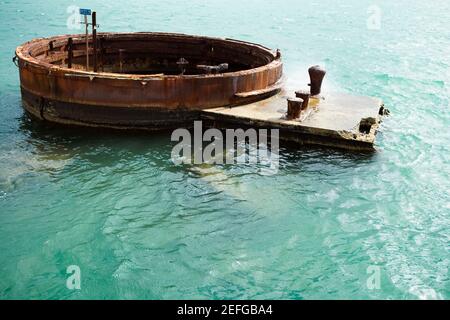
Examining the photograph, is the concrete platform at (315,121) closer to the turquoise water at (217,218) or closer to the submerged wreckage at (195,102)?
the submerged wreckage at (195,102)

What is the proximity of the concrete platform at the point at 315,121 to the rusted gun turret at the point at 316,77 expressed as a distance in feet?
2.26

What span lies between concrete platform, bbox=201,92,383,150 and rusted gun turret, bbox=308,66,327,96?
27.2 inches

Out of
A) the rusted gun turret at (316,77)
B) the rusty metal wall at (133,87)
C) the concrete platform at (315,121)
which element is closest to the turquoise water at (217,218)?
the concrete platform at (315,121)

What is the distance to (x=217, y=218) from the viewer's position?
8633mm

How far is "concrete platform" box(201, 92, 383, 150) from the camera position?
1099cm

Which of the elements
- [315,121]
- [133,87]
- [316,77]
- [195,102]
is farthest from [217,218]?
[316,77]

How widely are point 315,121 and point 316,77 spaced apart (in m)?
2.39

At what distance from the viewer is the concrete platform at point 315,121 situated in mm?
10992

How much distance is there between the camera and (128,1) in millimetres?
50875

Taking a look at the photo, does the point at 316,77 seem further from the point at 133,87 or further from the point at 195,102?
the point at 133,87

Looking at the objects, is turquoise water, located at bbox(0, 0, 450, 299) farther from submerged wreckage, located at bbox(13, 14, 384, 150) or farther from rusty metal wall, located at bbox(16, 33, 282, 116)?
rusty metal wall, located at bbox(16, 33, 282, 116)

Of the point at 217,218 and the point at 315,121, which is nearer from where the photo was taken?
the point at 217,218

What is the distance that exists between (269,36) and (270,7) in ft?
64.2

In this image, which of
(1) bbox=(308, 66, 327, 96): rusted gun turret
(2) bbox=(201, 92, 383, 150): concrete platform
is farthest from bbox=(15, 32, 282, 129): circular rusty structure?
(1) bbox=(308, 66, 327, 96): rusted gun turret
